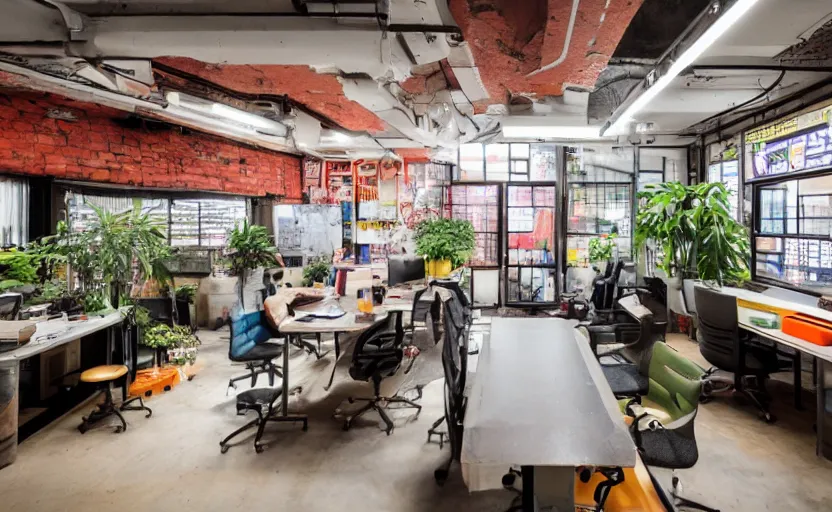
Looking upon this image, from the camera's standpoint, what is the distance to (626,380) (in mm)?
2973

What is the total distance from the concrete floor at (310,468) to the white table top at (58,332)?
2.46ft

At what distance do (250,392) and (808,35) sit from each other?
491 cm

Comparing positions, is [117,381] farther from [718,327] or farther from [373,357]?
[718,327]

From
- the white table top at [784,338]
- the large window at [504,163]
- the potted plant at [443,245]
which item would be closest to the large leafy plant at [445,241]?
the potted plant at [443,245]

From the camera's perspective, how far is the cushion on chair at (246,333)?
3812 millimetres

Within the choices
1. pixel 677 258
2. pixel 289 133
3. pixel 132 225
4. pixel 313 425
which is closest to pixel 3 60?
pixel 132 225

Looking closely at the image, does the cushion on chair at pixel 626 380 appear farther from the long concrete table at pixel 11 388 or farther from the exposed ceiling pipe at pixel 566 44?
the long concrete table at pixel 11 388

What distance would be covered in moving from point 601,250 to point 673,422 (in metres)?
4.85

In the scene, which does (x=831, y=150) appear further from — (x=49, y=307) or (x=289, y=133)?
(x=49, y=307)

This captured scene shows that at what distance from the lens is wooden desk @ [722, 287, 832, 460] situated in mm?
2953

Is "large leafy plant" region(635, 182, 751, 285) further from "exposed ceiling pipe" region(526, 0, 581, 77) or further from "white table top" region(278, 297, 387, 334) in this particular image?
"white table top" region(278, 297, 387, 334)

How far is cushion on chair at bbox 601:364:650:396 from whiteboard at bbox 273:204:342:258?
506 centimetres

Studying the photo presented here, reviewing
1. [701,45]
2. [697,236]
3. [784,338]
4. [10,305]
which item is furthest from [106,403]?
[697,236]

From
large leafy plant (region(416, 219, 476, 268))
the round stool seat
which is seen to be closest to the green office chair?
large leafy plant (region(416, 219, 476, 268))
